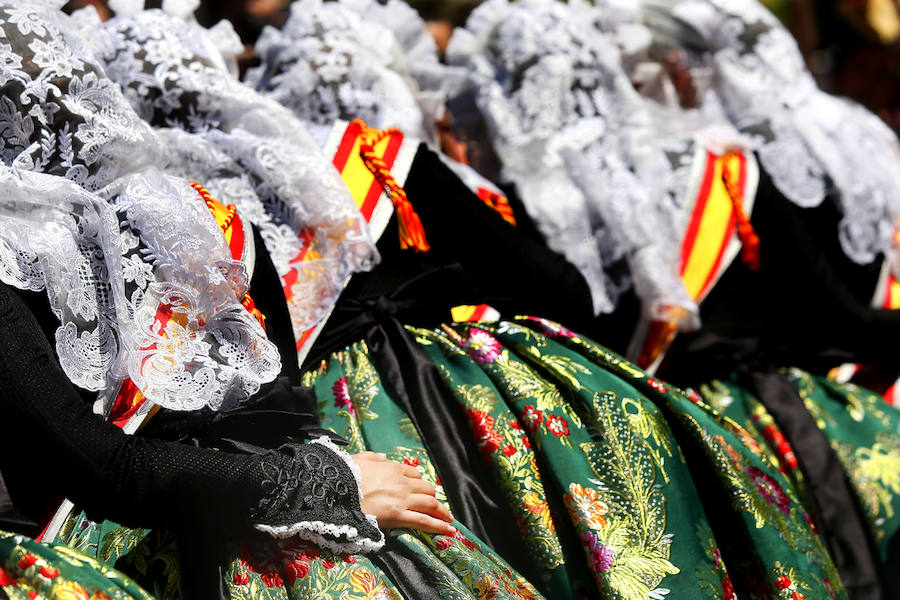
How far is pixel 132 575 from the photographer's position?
109 cm

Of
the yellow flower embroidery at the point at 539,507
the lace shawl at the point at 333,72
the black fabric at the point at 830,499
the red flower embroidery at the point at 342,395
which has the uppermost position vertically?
the lace shawl at the point at 333,72

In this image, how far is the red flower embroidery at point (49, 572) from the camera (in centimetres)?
97

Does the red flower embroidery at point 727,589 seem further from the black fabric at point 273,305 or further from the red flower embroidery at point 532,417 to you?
the black fabric at point 273,305

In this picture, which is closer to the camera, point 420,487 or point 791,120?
point 420,487

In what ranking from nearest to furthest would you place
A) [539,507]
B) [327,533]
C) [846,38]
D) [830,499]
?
[327,533]
[539,507]
[830,499]
[846,38]

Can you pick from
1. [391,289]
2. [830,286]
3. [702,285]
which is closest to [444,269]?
[391,289]

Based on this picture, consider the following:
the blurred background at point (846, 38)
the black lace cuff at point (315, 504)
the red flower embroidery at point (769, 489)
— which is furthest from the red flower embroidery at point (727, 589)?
the blurred background at point (846, 38)

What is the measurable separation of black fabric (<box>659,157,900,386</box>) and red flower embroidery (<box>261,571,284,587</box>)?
3.43 feet

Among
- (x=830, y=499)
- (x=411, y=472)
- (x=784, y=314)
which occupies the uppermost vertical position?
(x=411, y=472)

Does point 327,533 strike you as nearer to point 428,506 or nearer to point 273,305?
point 428,506

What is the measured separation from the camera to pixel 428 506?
3.88ft

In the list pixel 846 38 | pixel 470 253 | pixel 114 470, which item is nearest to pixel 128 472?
pixel 114 470

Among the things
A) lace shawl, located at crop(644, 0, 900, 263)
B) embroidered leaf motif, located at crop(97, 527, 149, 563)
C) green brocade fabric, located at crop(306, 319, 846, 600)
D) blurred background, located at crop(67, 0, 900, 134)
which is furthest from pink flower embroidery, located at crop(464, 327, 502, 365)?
blurred background, located at crop(67, 0, 900, 134)

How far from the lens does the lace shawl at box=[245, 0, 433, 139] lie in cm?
178
